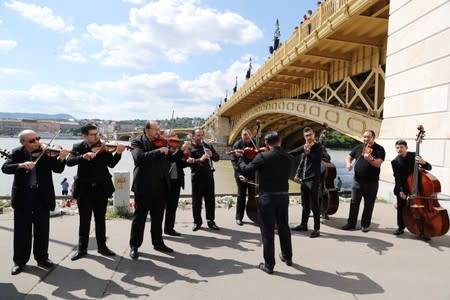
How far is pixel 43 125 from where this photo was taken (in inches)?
429

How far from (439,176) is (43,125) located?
35.4 ft

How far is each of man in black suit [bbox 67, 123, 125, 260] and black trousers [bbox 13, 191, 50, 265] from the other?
390 mm

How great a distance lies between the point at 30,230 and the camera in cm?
376

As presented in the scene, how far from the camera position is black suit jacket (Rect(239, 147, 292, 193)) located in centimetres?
360

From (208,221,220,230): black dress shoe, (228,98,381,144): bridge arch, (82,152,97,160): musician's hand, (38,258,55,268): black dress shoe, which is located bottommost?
(38,258,55,268): black dress shoe

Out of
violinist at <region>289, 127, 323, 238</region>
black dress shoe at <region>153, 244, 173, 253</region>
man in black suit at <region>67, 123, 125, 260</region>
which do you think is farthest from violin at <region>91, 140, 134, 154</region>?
violinist at <region>289, 127, 323, 238</region>

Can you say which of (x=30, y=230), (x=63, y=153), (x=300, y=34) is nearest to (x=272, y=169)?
(x=63, y=153)

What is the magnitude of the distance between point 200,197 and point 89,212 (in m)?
1.82

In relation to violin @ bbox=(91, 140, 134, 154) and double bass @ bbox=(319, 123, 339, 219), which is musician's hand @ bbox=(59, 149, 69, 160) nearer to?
violin @ bbox=(91, 140, 134, 154)

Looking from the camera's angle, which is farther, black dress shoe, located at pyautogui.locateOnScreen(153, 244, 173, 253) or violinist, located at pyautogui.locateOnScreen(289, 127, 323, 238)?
violinist, located at pyautogui.locateOnScreen(289, 127, 323, 238)

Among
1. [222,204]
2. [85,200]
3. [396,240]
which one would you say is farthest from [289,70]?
[85,200]

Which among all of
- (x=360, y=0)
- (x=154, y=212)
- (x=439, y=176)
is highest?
(x=360, y=0)

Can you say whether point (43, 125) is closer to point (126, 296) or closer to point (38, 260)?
point (38, 260)

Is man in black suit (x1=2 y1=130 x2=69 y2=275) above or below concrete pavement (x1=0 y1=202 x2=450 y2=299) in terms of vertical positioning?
above
